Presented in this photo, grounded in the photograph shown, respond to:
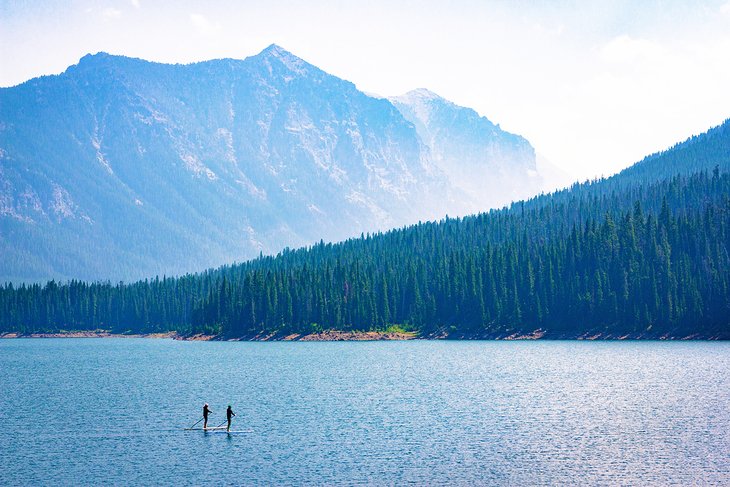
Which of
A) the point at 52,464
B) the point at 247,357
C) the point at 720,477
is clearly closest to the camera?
the point at 720,477

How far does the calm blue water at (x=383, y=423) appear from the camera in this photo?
6031 cm

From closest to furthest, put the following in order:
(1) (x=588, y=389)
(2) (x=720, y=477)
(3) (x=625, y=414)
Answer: (2) (x=720, y=477), (3) (x=625, y=414), (1) (x=588, y=389)

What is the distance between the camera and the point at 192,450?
69.3 metres

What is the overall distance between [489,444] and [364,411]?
21.6 meters

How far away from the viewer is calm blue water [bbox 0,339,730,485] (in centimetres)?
6031

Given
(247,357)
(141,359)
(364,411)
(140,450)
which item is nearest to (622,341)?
(247,357)

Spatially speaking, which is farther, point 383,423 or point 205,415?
point 383,423

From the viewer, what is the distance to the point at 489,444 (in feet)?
227

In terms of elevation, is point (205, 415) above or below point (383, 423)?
above

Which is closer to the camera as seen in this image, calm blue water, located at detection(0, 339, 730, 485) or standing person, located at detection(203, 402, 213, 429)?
calm blue water, located at detection(0, 339, 730, 485)

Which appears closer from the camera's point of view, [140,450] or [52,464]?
[52,464]

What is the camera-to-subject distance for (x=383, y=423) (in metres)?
80.1

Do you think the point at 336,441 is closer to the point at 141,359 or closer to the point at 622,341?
the point at 141,359

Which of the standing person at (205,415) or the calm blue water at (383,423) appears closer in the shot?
the calm blue water at (383,423)
